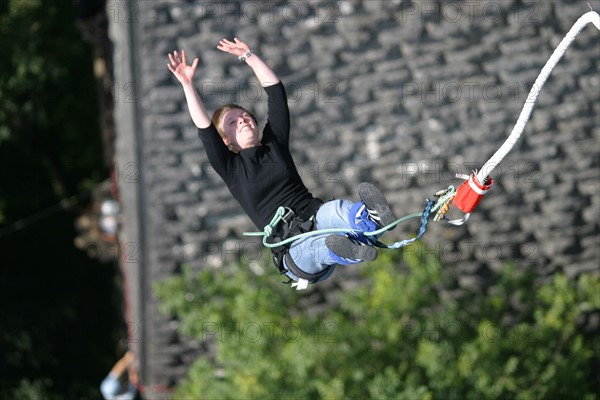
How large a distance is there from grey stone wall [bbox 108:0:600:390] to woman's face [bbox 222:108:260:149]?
265 cm

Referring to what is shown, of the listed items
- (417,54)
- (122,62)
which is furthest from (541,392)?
(122,62)

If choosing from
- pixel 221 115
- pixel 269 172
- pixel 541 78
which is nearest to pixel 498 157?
pixel 541 78

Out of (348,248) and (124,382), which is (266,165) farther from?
(124,382)

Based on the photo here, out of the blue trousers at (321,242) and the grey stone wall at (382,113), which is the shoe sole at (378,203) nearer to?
the blue trousers at (321,242)

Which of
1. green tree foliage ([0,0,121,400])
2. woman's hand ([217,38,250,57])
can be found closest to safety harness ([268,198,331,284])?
woman's hand ([217,38,250,57])

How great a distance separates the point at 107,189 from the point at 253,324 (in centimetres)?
466

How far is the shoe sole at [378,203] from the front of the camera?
390cm

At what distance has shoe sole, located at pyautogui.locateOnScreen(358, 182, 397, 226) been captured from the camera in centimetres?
390

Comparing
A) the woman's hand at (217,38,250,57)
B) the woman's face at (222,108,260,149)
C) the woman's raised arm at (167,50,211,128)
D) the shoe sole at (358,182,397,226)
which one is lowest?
the shoe sole at (358,182,397,226)

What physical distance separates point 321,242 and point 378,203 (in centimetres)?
40

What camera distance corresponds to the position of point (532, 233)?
25.3ft

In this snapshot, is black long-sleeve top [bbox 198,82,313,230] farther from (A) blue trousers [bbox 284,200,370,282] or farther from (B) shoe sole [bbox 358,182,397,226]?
(B) shoe sole [bbox 358,182,397,226]

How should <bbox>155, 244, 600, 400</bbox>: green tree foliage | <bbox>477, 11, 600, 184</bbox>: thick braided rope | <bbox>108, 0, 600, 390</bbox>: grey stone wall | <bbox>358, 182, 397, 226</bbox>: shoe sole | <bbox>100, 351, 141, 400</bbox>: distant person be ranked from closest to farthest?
<bbox>477, 11, 600, 184</bbox>: thick braided rope < <bbox>358, 182, 397, 226</bbox>: shoe sole < <bbox>155, 244, 600, 400</bbox>: green tree foliage < <bbox>108, 0, 600, 390</bbox>: grey stone wall < <bbox>100, 351, 141, 400</bbox>: distant person

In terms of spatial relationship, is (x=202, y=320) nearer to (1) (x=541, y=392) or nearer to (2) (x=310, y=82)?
(2) (x=310, y=82)
